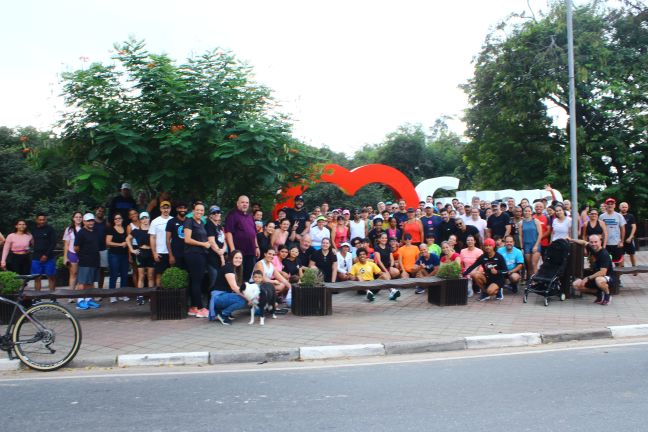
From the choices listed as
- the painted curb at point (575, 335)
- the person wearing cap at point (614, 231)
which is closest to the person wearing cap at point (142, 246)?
the painted curb at point (575, 335)

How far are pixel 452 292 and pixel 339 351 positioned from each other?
12.5 ft

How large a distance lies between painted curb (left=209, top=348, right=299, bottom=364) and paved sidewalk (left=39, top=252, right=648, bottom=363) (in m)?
0.20

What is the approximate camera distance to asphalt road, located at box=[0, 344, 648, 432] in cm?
453

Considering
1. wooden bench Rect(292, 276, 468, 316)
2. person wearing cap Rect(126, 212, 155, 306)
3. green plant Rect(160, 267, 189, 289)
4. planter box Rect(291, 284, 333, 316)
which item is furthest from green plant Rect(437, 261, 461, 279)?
person wearing cap Rect(126, 212, 155, 306)

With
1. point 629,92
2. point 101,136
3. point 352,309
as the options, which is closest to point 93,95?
point 101,136

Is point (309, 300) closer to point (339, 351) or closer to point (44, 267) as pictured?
point (339, 351)

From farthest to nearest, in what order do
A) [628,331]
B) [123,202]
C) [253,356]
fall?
[123,202], [628,331], [253,356]

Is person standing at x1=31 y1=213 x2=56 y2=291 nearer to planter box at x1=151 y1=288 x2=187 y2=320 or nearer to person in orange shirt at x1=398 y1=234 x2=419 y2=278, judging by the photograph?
planter box at x1=151 y1=288 x2=187 y2=320

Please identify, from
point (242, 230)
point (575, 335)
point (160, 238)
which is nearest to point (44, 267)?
point (160, 238)

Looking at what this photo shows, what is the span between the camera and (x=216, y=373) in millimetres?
6340

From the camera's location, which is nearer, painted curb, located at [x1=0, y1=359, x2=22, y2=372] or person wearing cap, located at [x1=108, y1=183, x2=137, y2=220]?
painted curb, located at [x1=0, y1=359, x2=22, y2=372]

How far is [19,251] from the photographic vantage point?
10773mm

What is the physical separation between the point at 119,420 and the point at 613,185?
2452cm

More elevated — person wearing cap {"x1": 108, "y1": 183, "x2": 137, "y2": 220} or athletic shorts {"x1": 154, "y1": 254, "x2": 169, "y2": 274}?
person wearing cap {"x1": 108, "y1": 183, "x2": 137, "y2": 220}
